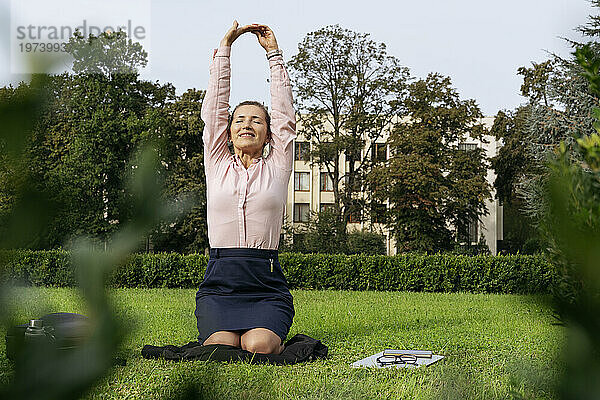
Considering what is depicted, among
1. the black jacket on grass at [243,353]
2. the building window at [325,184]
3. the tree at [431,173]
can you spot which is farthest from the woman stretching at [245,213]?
the building window at [325,184]

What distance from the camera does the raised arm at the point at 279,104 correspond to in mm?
5809

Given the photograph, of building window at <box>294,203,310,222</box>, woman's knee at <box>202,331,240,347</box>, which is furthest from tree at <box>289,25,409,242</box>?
woman's knee at <box>202,331,240,347</box>

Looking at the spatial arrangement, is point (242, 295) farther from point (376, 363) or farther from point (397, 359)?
point (397, 359)

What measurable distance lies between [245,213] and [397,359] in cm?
184

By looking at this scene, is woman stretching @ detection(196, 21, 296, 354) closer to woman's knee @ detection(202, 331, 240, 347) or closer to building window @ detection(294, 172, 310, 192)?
woman's knee @ detection(202, 331, 240, 347)

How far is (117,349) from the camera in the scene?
0.45 m

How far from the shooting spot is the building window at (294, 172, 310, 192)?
133 ft

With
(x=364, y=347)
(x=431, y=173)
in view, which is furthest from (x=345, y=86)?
(x=364, y=347)

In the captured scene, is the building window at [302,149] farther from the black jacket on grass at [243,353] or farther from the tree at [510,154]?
the black jacket on grass at [243,353]

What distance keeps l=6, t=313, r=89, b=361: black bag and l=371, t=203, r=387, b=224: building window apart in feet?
91.5

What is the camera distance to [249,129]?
599cm

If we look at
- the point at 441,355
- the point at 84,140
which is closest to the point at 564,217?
the point at 84,140

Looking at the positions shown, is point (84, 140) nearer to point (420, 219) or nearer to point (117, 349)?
point (117, 349)

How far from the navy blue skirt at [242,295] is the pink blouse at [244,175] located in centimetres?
12
